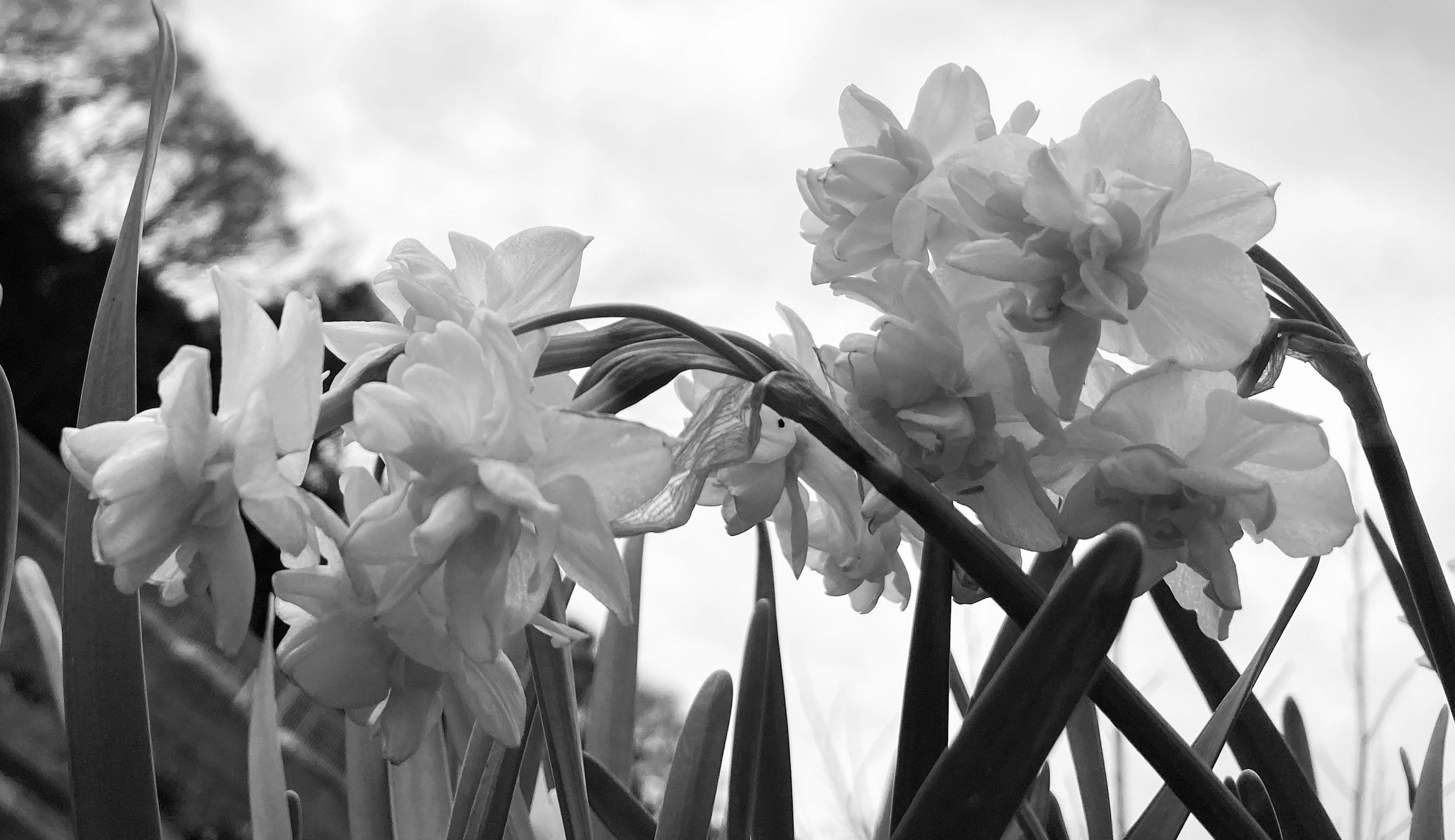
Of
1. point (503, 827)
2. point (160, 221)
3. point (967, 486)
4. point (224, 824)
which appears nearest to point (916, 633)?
point (967, 486)

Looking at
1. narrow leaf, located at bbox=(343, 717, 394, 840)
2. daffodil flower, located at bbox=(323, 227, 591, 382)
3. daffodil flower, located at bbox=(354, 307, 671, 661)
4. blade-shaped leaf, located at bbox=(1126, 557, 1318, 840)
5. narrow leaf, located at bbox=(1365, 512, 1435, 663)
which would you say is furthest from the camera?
narrow leaf, located at bbox=(343, 717, 394, 840)

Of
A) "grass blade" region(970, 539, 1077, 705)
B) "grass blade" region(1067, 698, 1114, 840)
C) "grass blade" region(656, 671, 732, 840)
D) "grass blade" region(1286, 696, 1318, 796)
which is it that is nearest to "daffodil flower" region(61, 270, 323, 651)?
"grass blade" region(656, 671, 732, 840)

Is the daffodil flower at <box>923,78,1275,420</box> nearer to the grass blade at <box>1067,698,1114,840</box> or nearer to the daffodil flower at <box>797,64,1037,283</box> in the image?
the daffodil flower at <box>797,64,1037,283</box>

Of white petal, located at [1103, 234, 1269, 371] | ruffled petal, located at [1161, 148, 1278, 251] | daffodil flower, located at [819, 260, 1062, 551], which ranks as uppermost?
ruffled petal, located at [1161, 148, 1278, 251]

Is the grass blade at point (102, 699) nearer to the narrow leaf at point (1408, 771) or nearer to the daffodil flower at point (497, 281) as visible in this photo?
the daffodil flower at point (497, 281)

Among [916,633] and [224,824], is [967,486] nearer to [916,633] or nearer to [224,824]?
[916,633]

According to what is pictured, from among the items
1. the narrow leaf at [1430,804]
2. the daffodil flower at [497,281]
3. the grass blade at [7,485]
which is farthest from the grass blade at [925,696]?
the grass blade at [7,485]

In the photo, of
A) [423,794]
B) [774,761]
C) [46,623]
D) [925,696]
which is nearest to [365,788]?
[423,794]
